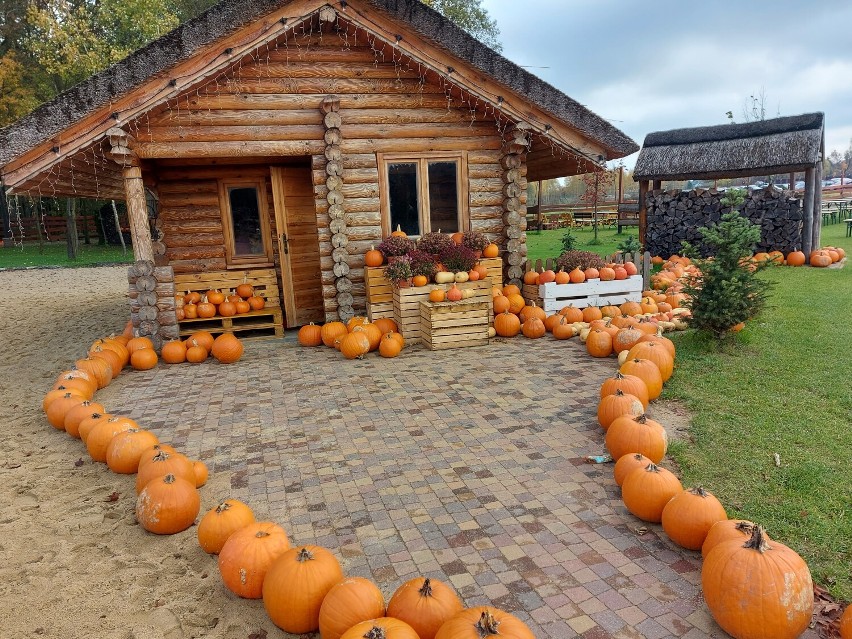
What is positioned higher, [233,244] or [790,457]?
[233,244]

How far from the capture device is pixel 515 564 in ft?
10.5

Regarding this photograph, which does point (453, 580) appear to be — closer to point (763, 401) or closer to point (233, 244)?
point (763, 401)

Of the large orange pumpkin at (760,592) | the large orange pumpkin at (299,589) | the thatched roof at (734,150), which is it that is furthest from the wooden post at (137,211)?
the thatched roof at (734,150)

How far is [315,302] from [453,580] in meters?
7.49

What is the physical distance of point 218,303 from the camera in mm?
8938

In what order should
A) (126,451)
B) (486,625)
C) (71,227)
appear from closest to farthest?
1. (486,625)
2. (126,451)
3. (71,227)

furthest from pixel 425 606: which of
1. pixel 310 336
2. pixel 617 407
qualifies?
pixel 310 336

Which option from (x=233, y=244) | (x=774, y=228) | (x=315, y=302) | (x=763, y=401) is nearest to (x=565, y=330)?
(x=763, y=401)

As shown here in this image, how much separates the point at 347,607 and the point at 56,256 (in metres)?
30.0

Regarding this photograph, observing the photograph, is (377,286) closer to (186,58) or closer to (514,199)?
(514,199)

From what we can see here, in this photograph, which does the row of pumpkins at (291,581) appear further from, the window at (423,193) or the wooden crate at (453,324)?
the window at (423,193)

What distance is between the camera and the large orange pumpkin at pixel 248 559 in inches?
119

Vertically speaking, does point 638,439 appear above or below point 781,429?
above

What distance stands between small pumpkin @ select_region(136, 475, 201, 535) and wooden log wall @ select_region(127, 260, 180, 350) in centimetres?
499
